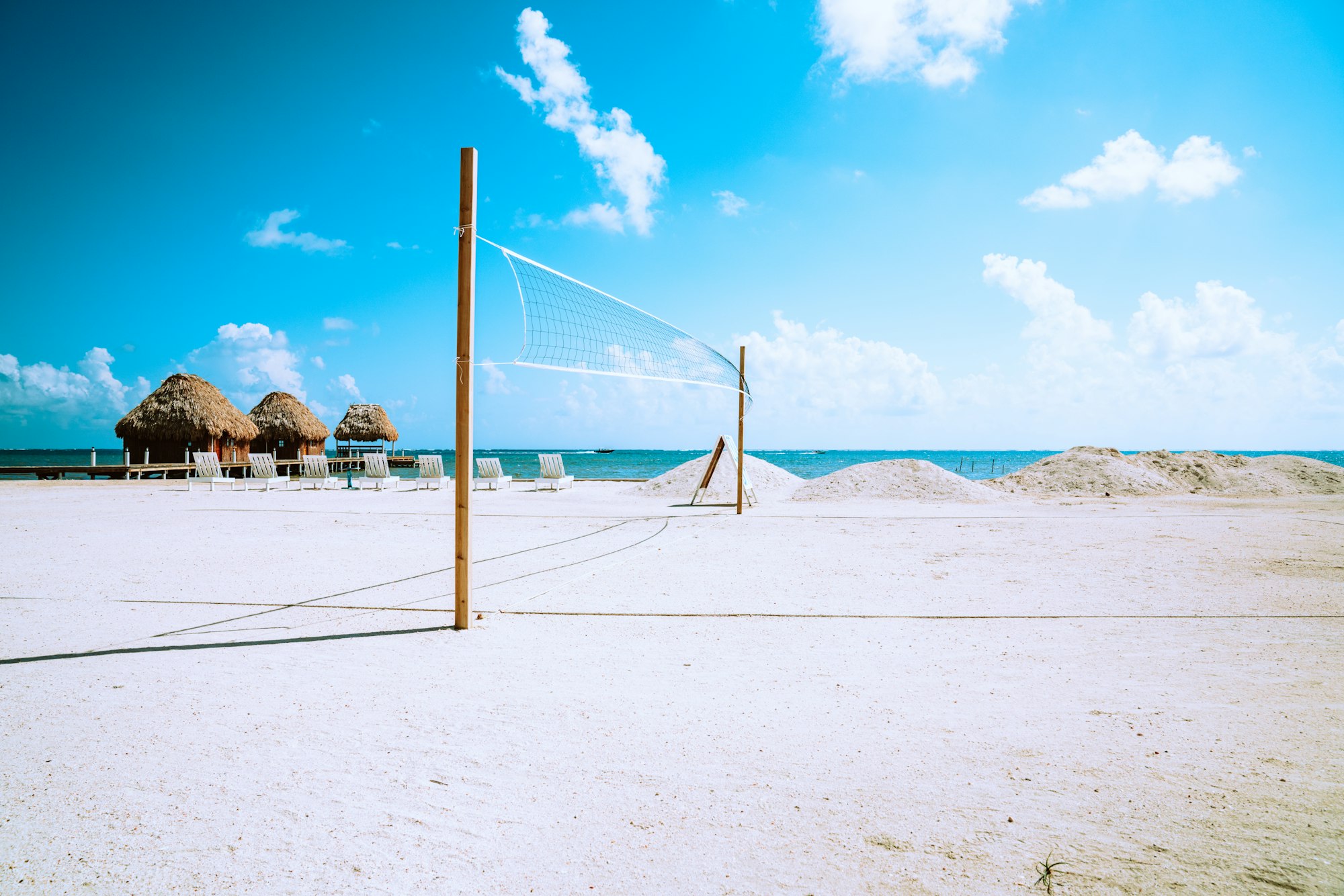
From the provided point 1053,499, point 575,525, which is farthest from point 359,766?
point 1053,499

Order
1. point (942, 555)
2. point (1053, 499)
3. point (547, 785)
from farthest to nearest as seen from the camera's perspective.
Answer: point (1053, 499) < point (942, 555) < point (547, 785)

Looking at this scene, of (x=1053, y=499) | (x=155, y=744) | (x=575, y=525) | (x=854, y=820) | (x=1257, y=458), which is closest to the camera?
(x=854, y=820)

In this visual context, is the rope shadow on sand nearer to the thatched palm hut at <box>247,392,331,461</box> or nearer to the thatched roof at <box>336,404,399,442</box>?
the thatched palm hut at <box>247,392,331,461</box>

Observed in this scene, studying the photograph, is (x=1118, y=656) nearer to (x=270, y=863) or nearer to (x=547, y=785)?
(x=547, y=785)

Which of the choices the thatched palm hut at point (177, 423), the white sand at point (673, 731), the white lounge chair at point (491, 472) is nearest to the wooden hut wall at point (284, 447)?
the thatched palm hut at point (177, 423)

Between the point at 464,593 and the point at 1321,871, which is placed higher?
the point at 464,593

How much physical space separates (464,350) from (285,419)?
32989 millimetres

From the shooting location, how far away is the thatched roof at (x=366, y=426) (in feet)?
119

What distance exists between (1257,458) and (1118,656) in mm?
27634

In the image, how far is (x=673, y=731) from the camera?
323 cm

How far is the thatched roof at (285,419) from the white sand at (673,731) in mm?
27949

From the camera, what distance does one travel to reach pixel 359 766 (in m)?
2.84

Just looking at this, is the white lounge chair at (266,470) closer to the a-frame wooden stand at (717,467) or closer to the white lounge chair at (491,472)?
the white lounge chair at (491,472)

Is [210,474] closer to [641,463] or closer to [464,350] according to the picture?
[464,350]
